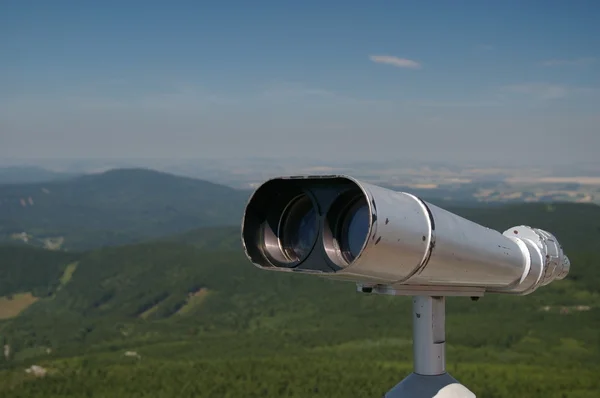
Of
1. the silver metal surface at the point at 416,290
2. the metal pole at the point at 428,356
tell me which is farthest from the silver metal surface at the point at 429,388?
the silver metal surface at the point at 416,290

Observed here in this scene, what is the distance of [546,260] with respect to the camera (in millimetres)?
5855

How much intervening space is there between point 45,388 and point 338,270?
66.4 m

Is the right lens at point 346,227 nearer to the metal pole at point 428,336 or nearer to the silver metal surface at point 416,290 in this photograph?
the silver metal surface at point 416,290

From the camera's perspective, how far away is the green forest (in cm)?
6081

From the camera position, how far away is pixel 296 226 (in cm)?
462

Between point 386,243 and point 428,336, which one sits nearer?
point 386,243

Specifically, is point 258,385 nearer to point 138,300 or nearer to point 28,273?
point 138,300

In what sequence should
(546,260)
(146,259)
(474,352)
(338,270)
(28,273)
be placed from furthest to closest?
(28,273) → (146,259) → (474,352) → (546,260) → (338,270)

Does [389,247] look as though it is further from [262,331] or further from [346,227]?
[262,331]

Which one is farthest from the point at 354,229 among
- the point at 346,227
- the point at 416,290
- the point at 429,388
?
the point at 429,388

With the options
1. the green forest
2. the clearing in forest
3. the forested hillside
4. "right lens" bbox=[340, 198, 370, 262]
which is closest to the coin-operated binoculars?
"right lens" bbox=[340, 198, 370, 262]

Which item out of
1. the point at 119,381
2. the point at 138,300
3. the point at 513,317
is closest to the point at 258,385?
the point at 119,381

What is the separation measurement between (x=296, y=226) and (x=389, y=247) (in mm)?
887

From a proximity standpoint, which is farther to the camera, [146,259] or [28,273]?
[28,273]
